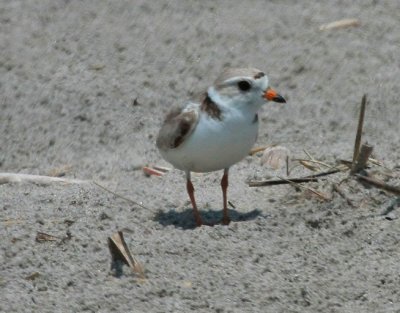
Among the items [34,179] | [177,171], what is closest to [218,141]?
[177,171]

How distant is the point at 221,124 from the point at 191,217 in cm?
64

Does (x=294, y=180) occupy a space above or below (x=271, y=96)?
below

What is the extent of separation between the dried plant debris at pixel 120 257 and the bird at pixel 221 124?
755 millimetres

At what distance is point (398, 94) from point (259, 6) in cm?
180

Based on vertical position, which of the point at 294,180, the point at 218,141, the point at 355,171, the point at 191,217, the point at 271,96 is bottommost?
the point at 191,217

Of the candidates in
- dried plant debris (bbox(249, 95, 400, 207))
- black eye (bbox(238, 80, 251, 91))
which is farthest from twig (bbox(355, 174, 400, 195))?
black eye (bbox(238, 80, 251, 91))

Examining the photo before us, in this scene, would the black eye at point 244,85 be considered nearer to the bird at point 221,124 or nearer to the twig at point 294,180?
the bird at point 221,124

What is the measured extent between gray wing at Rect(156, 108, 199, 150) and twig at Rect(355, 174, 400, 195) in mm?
1061

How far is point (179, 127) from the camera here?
602cm

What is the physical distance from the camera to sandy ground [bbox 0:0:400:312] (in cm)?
525

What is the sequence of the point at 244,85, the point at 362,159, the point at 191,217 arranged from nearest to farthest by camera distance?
the point at 244,85, the point at 191,217, the point at 362,159

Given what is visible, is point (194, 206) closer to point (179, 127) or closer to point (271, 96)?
point (179, 127)

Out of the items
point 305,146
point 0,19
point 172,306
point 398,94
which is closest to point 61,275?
point 172,306

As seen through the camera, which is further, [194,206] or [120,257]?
[194,206]
